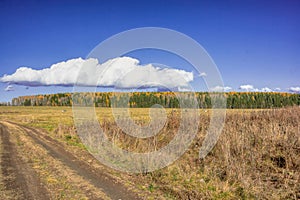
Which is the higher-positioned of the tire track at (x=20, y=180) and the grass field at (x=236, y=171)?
the grass field at (x=236, y=171)

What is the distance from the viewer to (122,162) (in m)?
9.69

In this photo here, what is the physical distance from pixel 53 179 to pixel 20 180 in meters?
0.94

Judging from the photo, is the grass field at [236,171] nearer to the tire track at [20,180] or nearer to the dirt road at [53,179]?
the dirt road at [53,179]

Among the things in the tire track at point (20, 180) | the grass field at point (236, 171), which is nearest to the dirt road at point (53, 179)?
the tire track at point (20, 180)

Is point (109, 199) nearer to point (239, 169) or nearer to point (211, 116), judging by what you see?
point (239, 169)

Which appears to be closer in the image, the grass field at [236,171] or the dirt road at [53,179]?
the grass field at [236,171]

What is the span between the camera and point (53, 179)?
746cm

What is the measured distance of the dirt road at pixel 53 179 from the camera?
6.25m

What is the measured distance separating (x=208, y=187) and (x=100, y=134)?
9512 mm

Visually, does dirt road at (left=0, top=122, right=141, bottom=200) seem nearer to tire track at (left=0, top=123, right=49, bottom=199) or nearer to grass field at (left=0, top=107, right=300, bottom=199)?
tire track at (left=0, top=123, right=49, bottom=199)

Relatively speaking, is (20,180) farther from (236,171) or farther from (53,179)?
(236,171)

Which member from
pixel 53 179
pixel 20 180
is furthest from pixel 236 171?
pixel 20 180

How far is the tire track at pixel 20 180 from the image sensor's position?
243 inches

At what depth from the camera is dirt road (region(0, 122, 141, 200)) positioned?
6.25 metres
